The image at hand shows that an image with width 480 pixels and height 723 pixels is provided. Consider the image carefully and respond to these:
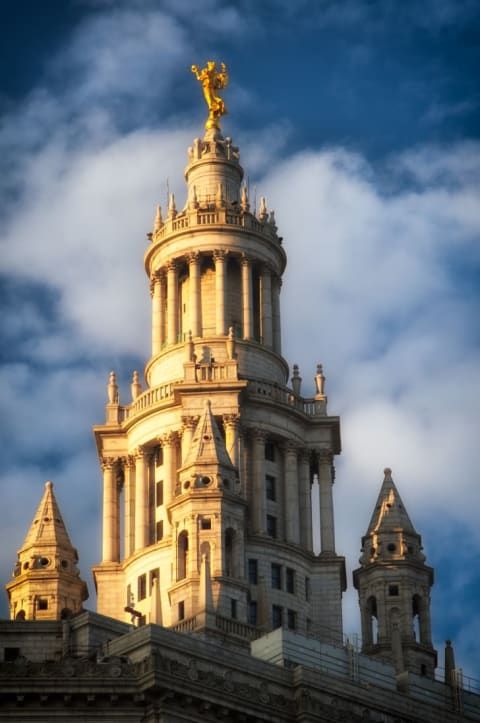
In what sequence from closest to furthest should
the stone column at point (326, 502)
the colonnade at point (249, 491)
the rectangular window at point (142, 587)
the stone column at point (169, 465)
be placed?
the rectangular window at point (142, 587)
the colonnade at point (249, 491)
the stone column at point (169, 465)
the stone column at point (326, 502)

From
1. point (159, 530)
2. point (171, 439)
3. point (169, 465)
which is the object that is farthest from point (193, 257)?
point (159, 530)

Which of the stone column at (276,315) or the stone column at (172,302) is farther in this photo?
the stone column at (276,315)

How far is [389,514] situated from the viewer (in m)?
160

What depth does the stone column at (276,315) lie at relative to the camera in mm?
169250

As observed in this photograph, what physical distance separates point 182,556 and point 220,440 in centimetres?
922

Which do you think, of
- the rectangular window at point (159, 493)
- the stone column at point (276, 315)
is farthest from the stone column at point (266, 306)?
Result: the rectangular window at point (159, 493)

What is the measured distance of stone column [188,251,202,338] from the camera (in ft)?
543

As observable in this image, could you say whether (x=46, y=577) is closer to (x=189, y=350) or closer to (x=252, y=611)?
(x=252, y=611)

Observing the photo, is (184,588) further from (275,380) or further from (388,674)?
(275,380)

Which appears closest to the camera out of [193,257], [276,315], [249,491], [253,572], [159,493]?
[253,572]

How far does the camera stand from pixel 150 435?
16238 cm

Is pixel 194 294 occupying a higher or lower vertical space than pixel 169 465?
higher

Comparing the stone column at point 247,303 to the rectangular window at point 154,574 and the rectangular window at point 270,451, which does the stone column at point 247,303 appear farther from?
the rectangular window at point 154,574

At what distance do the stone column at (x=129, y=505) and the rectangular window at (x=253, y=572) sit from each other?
894 centimetres
